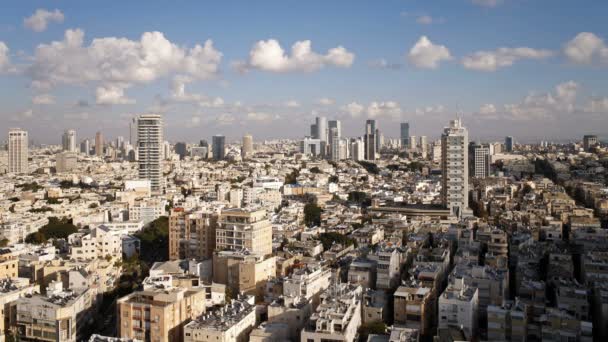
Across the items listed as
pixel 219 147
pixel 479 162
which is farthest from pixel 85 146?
pixel 479 162

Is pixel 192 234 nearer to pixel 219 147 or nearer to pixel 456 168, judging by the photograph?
pixel 456 168

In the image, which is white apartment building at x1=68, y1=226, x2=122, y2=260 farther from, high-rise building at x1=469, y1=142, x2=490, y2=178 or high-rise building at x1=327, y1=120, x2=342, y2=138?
high-rise building at x1=327, y1=120, x2=342, y2=138

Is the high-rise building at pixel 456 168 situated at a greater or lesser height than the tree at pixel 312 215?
greater

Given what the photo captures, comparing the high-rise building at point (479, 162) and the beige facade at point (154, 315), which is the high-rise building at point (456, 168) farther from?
the high-rise building at point (479, 162)

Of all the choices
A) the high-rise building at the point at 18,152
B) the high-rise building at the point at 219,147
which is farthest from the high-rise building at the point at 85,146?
the high-rise building at the point at 18,152

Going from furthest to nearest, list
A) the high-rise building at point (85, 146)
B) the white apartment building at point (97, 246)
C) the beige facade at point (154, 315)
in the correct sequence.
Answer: the high-rise building at point (85, 146) → the white apartment building at point (97, 246) → the beige facade at point (154, 315)

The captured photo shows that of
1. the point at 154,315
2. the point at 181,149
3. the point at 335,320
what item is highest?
the point at 181,149
